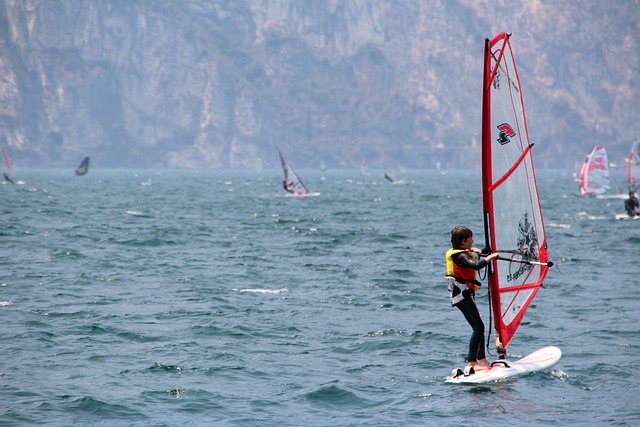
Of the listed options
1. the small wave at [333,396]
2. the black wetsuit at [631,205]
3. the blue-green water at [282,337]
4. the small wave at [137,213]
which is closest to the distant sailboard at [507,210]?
the blue-green water at [282,337]

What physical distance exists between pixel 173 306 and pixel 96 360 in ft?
18.7

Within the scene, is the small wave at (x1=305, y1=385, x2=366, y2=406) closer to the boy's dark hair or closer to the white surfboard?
the white surfboard

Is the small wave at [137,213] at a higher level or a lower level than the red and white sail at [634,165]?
lower

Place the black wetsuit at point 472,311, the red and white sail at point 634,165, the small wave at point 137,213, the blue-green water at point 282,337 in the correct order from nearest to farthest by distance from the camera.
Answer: the blue-green water at point 282,337 < the black wetsuit at point 472,311 < the small wave at point 137,213 < the red and white sail at point 634,165

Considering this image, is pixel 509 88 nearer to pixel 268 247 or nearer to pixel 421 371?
pixel 421 371

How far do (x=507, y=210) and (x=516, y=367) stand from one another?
275 centimetres

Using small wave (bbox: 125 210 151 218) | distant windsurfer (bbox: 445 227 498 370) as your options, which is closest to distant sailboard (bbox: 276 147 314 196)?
small wave (bbox: 125 210 151 218)

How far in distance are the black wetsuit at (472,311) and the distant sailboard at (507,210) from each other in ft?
0.86

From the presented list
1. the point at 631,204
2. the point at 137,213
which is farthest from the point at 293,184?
the point at 631,204

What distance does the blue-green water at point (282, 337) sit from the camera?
543 inches

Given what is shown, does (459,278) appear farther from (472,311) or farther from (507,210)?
(507,210)

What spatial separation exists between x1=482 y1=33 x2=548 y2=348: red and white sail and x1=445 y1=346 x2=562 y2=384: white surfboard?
1.77ft

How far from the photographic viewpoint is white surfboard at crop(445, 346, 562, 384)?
15.1 metres

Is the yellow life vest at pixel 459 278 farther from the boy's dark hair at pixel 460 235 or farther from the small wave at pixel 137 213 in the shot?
the small wave at pixel 137 213
